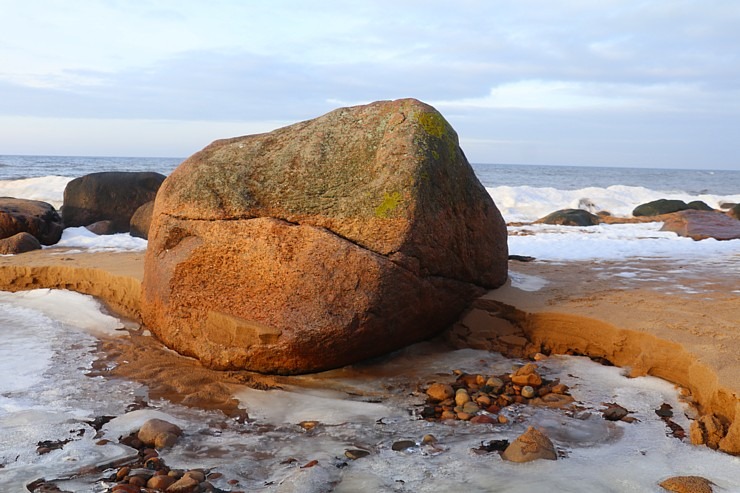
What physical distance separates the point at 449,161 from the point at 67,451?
3.36m

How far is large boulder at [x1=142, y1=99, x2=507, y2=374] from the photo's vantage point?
4.68 meters

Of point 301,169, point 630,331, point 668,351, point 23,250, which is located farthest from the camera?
point 23,250

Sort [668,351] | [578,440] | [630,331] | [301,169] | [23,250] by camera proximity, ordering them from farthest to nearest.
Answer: [23,250] → [301,169] → [630,331] → [668,351] → [578,440]

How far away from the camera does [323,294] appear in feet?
15.2

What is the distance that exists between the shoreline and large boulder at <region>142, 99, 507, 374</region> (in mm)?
291

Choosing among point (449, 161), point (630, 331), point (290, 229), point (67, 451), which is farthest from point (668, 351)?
point (67, 451)

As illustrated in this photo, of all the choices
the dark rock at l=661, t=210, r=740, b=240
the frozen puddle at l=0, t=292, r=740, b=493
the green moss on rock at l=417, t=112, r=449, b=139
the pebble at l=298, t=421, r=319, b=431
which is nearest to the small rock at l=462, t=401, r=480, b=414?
the frozen puddle at l=0, t=292, r=740, b=493

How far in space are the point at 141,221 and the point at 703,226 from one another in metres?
8.98

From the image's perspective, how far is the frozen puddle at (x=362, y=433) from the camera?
3.17 m

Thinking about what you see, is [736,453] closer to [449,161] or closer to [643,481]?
[643,481]

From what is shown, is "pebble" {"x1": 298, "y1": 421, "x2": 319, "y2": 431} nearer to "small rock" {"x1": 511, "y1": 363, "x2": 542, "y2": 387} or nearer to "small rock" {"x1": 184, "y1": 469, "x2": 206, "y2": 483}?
"small rock" {"x1": 184, "y1": 469, "x2": 206, "y2": 483}

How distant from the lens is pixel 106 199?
11.9m

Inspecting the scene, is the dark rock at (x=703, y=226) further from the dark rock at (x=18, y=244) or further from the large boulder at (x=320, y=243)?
the dark rock at (x=18, y=244)

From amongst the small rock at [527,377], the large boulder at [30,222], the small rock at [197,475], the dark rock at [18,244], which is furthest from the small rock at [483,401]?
the large boulder at [30,222]
